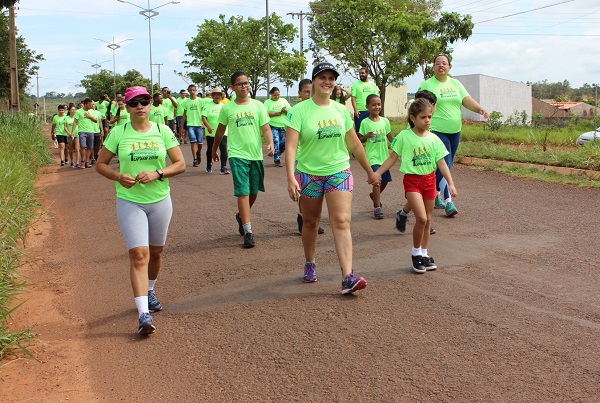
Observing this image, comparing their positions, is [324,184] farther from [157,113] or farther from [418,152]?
[157,113]

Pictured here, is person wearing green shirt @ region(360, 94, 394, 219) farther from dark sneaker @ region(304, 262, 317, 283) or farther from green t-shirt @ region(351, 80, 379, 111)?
green t-shirt @ region(351, 80, 379, 111)

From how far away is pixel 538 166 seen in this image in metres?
13.6

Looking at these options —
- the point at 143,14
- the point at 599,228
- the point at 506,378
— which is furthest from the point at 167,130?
the point at 143,14

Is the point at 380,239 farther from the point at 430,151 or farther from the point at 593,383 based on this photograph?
the point at 593,383

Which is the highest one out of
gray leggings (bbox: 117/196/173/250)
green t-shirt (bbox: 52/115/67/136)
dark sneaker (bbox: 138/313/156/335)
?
green t-shirt (bbox: 52/115/67/136)

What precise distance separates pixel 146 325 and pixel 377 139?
538cm

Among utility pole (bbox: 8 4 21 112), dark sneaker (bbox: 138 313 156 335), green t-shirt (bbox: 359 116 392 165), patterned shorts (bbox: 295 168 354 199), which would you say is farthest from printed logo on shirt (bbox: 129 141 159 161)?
utility pole (bbox: 8 4 21 112)

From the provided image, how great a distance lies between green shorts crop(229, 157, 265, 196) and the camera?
28.1 feet

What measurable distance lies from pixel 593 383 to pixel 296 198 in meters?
2.85

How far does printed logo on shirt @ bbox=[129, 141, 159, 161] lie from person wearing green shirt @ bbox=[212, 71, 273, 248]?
2785 millimetres

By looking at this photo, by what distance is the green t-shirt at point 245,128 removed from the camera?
28.5 ft

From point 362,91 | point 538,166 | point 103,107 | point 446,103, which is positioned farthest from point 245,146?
point 103,107

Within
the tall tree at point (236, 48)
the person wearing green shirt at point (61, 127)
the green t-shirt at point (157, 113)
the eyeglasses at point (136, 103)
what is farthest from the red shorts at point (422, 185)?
the tall tree at point (236, 48)

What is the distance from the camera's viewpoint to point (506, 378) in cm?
433
